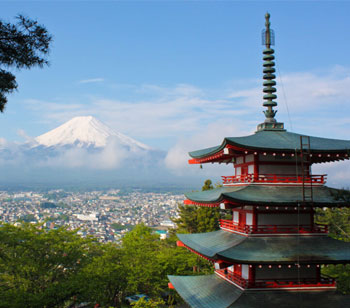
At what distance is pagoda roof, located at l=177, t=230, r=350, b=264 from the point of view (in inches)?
485

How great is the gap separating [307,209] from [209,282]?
531cm

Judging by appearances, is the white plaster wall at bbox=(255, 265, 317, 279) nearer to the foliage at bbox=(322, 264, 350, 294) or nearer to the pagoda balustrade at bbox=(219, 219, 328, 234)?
the pagoda balustrade at bbox=(219, 219, 328, 234)

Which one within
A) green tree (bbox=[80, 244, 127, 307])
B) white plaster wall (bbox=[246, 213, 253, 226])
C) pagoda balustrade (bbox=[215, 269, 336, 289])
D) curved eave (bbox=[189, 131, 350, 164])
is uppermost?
curved eave (bbox=[189, 131, 350, 164])

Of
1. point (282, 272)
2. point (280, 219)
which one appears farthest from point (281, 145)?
point (282, 272)

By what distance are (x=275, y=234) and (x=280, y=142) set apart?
351cm

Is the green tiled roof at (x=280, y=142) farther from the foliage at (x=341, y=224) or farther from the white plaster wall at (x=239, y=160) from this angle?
the foliage at (x=341, y=224)

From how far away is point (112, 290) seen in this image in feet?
77.1

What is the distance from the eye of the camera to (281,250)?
12891 millimetres

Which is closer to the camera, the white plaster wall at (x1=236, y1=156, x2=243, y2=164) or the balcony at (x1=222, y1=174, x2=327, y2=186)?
the balcony at (x1=222, y1=174, x2=327, y2=186)

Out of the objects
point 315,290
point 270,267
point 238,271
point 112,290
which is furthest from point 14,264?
point 315,290

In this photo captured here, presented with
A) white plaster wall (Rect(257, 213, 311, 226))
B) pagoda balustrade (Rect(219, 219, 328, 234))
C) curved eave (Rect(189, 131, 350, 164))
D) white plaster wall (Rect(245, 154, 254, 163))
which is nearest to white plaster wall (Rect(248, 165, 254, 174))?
white plaster wall (Rect(245, 154, 254, 163))

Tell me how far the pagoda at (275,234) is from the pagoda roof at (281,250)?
0.10 feet

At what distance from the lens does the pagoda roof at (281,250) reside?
12.3 m

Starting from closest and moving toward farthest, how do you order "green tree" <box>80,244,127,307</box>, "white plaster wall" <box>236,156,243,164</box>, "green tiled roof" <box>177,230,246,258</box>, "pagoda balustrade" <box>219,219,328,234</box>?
"pagoda balustrade" <box>219,219,328,234</box> → "green tiled roof" <box>177,230,246,258</box> → "white plaster wall" <box>236,156,243,164</box> → "green tree" <box>80,244,127,307</box>
